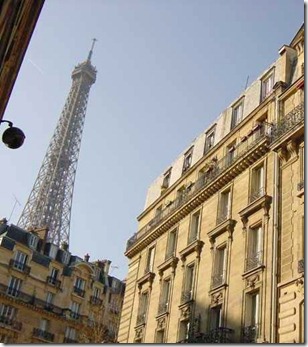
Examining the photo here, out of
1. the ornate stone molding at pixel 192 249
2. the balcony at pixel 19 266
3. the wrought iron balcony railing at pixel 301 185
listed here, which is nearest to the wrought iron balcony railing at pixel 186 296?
the ornate stone molding at pixel 192 249

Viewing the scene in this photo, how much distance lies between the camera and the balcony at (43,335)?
49.0m

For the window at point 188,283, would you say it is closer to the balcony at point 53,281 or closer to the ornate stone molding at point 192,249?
the ornate stone molding at point 192,249

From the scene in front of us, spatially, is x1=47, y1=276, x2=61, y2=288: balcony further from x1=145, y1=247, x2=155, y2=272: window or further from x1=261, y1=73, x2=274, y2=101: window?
x1=261, y1=73, x2=274, y2=101: window

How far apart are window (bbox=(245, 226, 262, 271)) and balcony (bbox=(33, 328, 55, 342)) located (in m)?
30.4

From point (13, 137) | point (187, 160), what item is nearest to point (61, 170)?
point (187, 160)

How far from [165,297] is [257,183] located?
896cm

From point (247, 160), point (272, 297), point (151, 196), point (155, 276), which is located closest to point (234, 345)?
point (272, 297)

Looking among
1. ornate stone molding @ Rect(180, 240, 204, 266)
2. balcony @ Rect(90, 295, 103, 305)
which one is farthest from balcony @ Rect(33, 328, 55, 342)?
ornate stone molding @ Rect(180, 240, 204, 266)

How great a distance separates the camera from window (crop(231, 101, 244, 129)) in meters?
31.3

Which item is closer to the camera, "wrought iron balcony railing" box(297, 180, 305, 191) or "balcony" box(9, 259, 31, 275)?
"wrought iron balcony railing" box(297, 180, 305, 191)

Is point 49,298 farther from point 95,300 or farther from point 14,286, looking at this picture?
point 95,300

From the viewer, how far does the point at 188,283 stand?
29.0 meters

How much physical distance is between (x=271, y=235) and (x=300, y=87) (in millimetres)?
7370

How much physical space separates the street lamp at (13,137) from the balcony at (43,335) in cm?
3878
